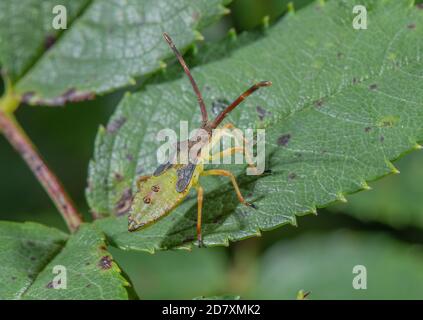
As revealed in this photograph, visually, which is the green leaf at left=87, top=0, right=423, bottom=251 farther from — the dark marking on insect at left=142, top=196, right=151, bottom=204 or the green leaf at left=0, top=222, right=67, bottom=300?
the green leaf at left=0, top=222, right=67, bottom=300

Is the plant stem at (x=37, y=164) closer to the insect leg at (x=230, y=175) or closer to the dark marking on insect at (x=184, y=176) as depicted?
the dark marking on insect at (x=184, y=176)

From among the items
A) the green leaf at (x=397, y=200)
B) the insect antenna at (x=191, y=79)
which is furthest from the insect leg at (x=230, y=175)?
the green leaf at (x=397, y=200)

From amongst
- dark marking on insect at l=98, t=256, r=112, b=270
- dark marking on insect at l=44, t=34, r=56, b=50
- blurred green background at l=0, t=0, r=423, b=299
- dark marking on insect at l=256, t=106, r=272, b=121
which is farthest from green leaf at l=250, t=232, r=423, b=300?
dark marking on insect at l=44, t=34, r=56, b=50

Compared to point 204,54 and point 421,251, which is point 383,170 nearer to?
point 204,54

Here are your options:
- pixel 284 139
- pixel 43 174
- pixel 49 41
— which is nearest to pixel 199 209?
pixel 284 139

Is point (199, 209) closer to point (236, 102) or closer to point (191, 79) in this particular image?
point (236, 102)

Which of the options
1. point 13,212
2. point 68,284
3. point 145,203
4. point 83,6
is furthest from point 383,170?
point 13,212
